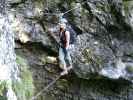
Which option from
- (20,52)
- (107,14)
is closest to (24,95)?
(20,52)

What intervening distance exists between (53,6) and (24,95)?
3.55m

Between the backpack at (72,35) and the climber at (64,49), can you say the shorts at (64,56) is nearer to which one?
the climber at (64,49)

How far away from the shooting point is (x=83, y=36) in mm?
13234

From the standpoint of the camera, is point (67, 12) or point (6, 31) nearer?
point (6, 31)

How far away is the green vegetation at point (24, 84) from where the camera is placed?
35.1ft

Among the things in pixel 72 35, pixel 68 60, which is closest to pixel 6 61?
pixel 68 60

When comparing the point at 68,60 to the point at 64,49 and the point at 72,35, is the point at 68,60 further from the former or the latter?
the point at 72,35

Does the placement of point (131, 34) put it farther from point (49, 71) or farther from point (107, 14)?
point (49, 71)

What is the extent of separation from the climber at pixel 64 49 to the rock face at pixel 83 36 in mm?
1022

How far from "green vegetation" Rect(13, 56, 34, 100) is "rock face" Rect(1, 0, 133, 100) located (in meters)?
0.52

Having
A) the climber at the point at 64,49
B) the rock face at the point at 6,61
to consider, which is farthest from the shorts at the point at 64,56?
the rock face at the point at 6,61

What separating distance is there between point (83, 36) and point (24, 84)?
286cm

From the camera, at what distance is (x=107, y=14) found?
13.2 meters

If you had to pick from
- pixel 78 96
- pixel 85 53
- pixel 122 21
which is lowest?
pixel 78 96
